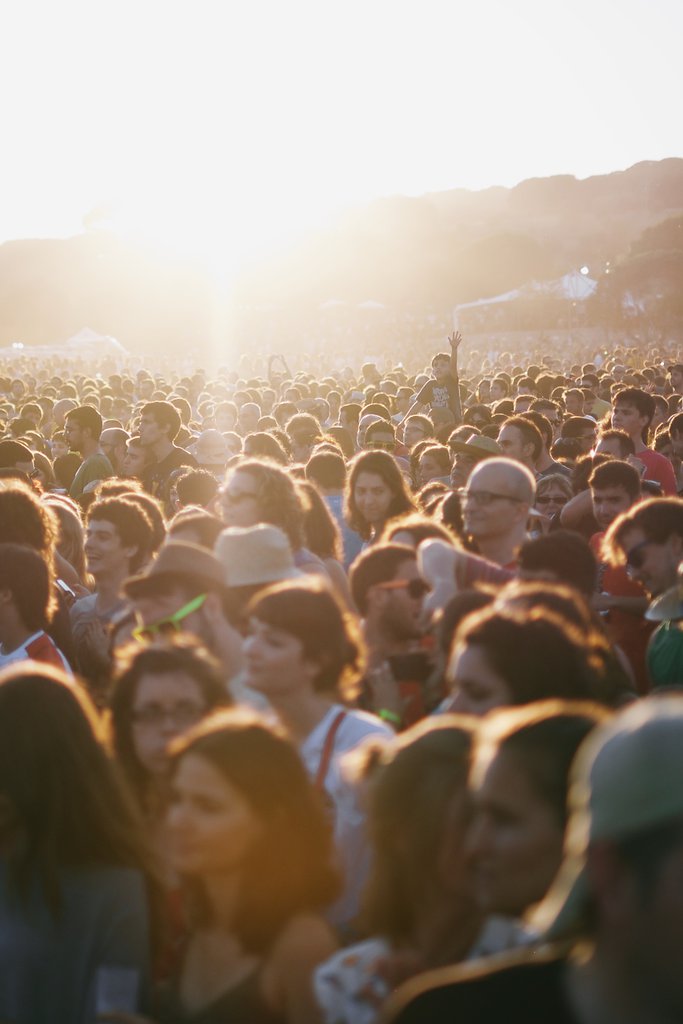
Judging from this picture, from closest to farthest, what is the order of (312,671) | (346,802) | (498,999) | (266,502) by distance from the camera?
(498,999) → (346,802) → (312,671) → (266,502)

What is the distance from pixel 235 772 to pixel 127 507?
10.9ft

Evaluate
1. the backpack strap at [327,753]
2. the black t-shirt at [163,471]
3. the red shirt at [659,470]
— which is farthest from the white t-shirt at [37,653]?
the red shirt at [659,470]

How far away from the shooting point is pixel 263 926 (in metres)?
2.70

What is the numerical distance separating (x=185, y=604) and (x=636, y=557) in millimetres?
1765

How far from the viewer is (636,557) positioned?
521cm

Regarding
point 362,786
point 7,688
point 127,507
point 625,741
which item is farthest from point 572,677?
point 127,507

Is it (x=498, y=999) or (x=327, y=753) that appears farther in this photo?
(x=327, y=753)

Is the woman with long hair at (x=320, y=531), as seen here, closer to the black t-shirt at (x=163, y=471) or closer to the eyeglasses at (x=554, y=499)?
the eyeglasses at (x=554, y=499)

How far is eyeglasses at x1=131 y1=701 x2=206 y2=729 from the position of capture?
3.51 m

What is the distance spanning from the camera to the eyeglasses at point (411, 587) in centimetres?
480

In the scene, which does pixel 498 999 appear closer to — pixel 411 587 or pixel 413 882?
pixel 413 882

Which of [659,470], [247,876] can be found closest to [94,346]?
[659,470]

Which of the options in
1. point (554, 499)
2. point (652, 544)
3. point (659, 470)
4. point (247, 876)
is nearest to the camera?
point (247, 876)

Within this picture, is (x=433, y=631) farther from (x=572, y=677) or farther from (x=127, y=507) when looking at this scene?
(x=127, y=507)
